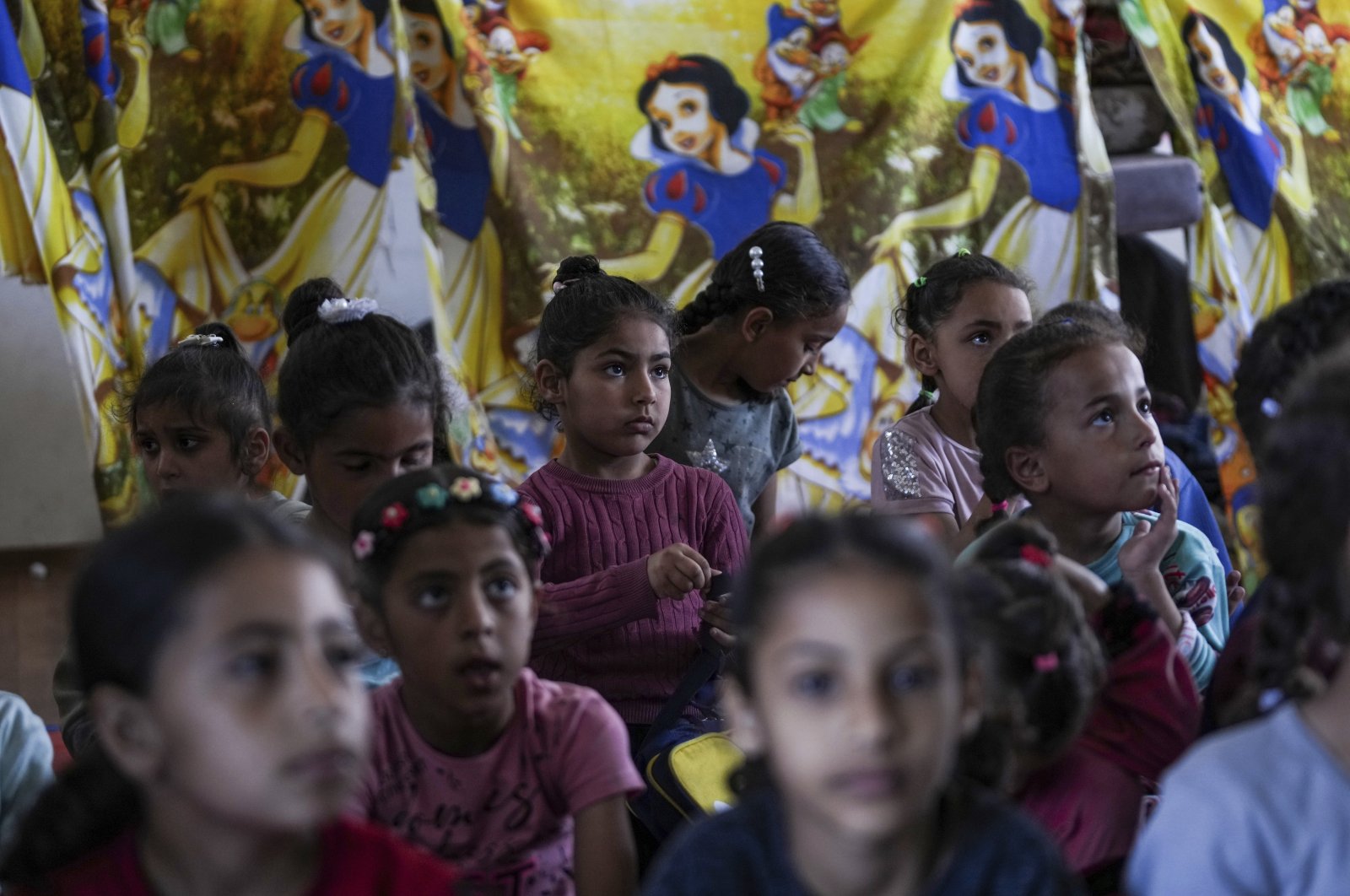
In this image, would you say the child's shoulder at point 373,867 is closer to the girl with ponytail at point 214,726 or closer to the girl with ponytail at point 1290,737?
the girl with ponytail at point 214,726

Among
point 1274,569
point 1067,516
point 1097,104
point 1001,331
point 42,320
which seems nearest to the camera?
point 1274,569

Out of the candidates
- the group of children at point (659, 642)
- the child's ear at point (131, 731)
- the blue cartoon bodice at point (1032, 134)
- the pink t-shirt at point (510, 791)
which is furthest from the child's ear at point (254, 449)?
the blue cartoon bodice at point (1032, 134)

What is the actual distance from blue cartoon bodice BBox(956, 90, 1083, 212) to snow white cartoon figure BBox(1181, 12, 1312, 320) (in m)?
0.45

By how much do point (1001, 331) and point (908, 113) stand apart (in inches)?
66.7

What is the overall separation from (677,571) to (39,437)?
2.49m

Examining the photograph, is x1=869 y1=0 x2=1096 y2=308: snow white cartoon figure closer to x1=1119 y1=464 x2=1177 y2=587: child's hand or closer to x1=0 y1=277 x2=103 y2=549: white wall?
x1=0 y1=277 x2=103 y2=549: white wall

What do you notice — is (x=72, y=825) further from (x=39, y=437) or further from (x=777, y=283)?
(x=39, y=437)

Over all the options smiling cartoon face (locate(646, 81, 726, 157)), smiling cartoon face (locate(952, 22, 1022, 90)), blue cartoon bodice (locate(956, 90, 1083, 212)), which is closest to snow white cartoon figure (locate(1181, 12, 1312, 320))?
blue cartoon bodice (locate(956, 90, 1083, 212))

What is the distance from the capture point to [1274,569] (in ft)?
4.66

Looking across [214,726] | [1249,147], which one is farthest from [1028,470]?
[1249,147]

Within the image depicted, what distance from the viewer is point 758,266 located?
310cm

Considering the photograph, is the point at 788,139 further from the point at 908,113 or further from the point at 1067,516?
the point at 1067,516

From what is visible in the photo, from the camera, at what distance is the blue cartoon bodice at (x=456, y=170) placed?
4.23 metres

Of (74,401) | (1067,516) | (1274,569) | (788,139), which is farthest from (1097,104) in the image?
(1274,569)
